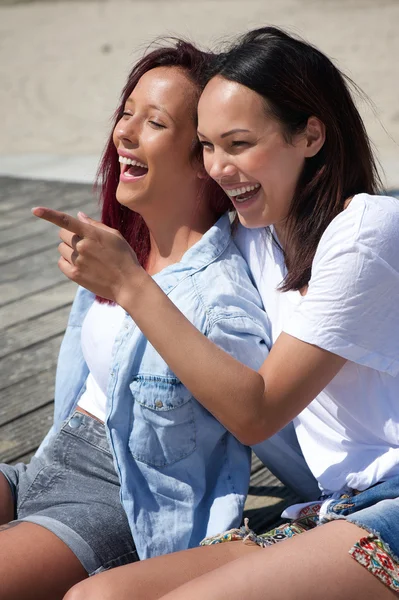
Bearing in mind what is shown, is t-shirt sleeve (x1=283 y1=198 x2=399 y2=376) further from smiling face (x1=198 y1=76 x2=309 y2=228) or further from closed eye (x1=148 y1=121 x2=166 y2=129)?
closed eye (x1=148 y1=121 x2=166 y2=129)

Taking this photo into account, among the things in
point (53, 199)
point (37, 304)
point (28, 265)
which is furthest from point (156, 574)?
point (53, 199)

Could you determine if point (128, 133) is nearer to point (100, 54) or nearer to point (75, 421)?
point (75, 421)

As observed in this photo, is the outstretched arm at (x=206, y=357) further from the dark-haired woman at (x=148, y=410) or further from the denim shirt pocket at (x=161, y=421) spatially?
the denim shirt pocket at (x=161, y=421)

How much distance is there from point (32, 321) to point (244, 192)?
1975mm

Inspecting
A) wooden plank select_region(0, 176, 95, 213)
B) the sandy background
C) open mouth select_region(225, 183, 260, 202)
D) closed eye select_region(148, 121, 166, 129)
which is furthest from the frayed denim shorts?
the sandy background

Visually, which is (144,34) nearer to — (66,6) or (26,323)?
(66,6)

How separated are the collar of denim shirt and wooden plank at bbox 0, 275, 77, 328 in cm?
175

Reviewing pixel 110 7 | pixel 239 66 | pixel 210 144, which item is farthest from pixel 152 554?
pixel 110 7

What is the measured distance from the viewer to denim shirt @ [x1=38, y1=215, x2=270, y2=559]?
1969 millimetres

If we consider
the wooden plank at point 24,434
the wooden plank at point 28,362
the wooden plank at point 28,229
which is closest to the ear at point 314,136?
the wooden plank at point 24,434

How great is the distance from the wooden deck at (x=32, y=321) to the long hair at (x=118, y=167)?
0.75 meters

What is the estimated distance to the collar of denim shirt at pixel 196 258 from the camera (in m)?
2.10

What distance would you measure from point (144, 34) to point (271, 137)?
11591mm

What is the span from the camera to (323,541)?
164 centimetres
